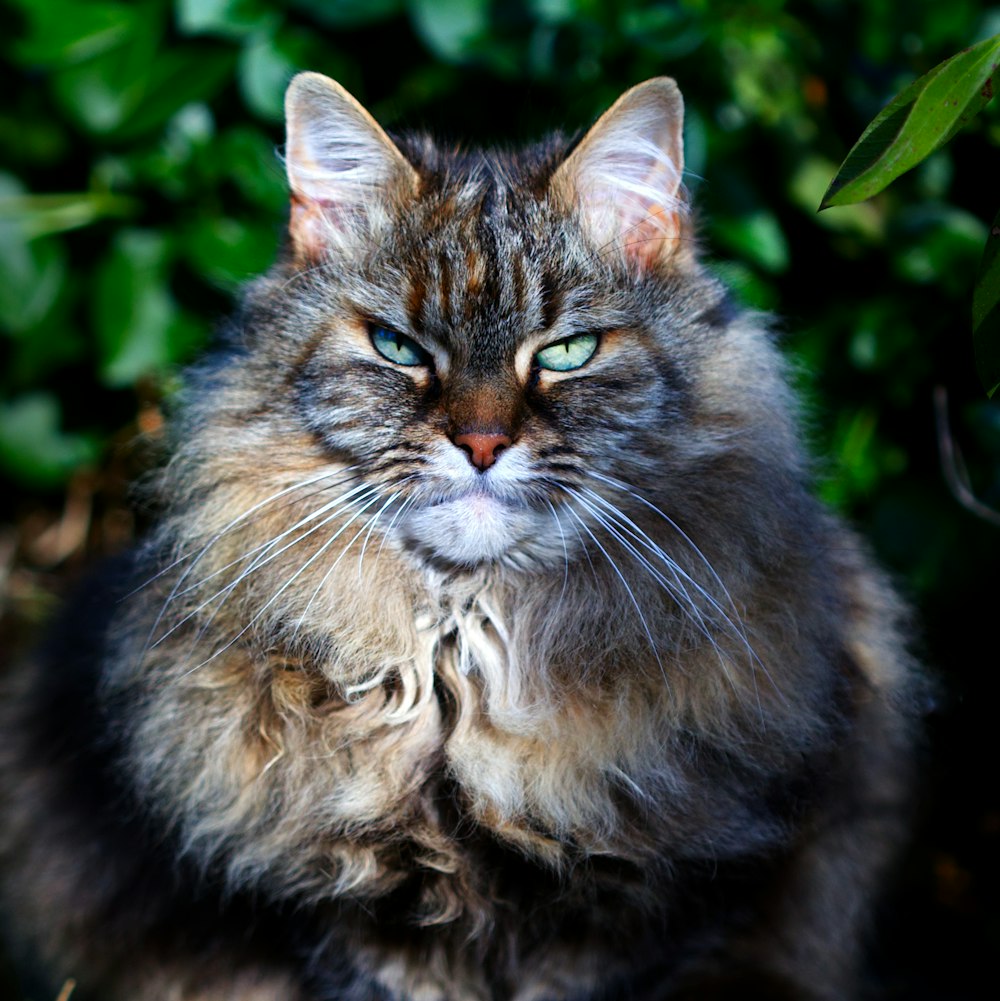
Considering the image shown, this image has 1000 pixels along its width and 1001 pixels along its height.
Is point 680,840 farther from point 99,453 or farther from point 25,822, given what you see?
point 99,453

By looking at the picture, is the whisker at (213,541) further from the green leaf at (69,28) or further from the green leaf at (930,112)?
the green leaf at (69,28)

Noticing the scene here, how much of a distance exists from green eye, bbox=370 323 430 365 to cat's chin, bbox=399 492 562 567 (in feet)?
0.68

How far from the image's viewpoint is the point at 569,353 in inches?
60.0

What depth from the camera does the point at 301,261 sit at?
1.66 meters

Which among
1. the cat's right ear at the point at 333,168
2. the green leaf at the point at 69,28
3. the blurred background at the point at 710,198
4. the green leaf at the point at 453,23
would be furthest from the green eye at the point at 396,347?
the green leaf at the point at 69,28

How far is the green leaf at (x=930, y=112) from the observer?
1.13 meters

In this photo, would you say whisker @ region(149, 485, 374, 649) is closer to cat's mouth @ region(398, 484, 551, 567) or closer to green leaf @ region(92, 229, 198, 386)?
cat's mouth @ region(398, 484, 551, 567)

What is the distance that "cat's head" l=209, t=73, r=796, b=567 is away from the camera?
146 cm

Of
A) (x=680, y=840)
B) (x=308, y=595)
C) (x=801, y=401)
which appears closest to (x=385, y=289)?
(x=308, y=595)

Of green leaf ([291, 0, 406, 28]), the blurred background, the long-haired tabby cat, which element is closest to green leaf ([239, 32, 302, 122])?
the blurred background

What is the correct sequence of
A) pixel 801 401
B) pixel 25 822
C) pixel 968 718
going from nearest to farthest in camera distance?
pixel 801 401, pixel 25 822, pixel 968 718

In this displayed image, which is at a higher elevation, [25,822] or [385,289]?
[385,289]

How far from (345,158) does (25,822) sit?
1288 mm

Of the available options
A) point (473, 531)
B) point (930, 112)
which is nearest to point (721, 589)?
point (473, 531)
